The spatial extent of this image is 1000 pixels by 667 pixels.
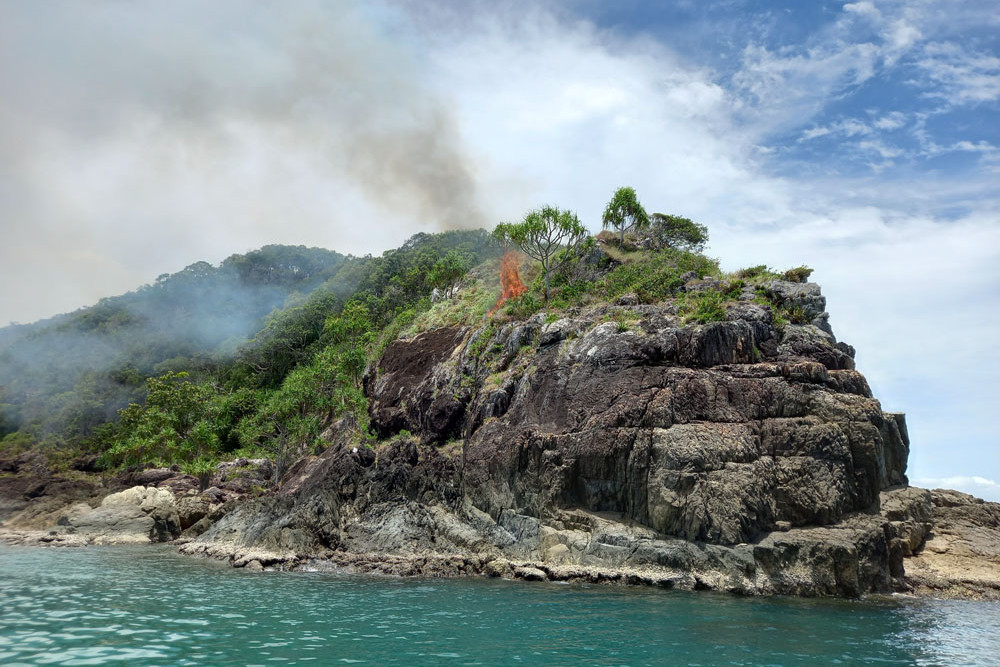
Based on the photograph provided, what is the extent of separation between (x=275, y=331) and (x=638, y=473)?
7635cm

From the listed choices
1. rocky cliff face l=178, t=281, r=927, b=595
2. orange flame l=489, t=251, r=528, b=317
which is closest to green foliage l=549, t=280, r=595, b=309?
rocky cliff face l=178, t=281, r=927, b=595

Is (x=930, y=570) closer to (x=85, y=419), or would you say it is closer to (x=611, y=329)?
(x=611, y=329)

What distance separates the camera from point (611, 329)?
39312mm

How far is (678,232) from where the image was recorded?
6925 cm

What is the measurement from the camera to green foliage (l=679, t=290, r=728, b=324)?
36.3 m

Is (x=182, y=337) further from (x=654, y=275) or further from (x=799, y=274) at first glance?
(x=799, y=274)

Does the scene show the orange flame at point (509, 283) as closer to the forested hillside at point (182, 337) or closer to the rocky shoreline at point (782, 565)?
the forested hillside at point (182, 337)

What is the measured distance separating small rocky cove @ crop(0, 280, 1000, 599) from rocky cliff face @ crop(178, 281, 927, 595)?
0.36 feet

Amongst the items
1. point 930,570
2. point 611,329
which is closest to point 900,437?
point 930,570

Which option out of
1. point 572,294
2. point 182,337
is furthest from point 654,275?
point 182,337

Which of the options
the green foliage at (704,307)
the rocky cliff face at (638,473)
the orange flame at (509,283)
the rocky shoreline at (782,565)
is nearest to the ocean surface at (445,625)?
the rocky shoreline at (782,565)

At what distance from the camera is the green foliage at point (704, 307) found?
36281mm

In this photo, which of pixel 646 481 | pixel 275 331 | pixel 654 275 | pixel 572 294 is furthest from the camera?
pixel 275 331

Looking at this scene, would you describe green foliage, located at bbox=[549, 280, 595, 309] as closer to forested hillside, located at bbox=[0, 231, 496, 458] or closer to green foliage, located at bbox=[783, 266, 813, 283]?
green foliage, located at bbox=[783, 266, 813, 283]
